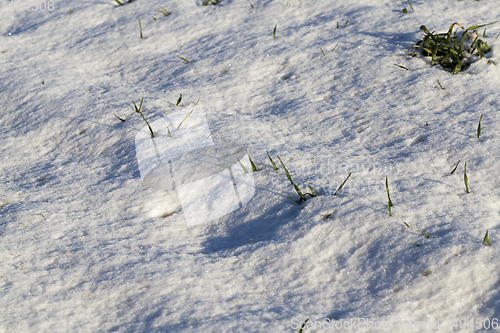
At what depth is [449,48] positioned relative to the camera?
282 cm

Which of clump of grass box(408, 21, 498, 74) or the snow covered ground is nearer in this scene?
the snow covered ground

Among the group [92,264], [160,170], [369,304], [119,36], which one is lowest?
[369,304]

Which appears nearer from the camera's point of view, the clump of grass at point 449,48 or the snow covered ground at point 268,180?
the snow covered ground at point 268,180

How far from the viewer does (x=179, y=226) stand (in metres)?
2.18

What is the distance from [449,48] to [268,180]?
181cm

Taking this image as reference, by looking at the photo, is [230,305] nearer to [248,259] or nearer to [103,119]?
[248,259]

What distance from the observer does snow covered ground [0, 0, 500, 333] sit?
169cm

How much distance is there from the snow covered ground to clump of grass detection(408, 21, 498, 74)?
0.33 ft

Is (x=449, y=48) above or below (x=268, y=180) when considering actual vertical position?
above

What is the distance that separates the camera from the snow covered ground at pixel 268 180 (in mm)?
1694

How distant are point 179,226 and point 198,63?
1.76m

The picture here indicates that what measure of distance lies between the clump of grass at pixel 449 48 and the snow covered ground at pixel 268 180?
0.33 ft

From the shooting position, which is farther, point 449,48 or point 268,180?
point 449,48

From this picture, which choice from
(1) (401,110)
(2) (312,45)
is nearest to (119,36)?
(2) (312,45)
